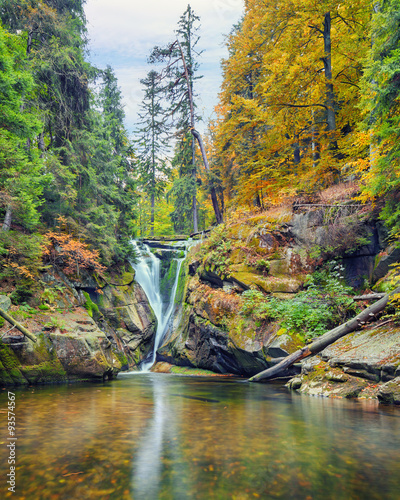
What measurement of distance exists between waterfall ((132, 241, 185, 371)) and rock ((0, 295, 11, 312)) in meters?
8.08

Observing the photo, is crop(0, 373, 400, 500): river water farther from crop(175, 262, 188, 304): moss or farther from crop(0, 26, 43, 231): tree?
crop(175, 262, 188, 304): moss

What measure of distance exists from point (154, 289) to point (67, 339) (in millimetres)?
9657

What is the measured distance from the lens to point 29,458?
334 cm

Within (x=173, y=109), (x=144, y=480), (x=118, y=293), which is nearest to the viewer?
(x=144, y=480)

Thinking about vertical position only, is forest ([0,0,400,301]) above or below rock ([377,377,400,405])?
above

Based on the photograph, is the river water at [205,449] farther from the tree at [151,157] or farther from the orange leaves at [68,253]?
the tree at [151,157]

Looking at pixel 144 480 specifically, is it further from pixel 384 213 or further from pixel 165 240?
pixel 165 240

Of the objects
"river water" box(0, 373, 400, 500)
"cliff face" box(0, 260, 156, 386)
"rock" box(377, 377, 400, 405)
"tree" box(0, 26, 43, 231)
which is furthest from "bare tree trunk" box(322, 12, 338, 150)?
"cliff face" box(0, 260, 156, 386)

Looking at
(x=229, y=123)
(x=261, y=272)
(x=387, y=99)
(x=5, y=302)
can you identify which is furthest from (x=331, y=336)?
(x=229, y=123)

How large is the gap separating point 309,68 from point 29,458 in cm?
1388

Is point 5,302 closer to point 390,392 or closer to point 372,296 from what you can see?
point 390,392

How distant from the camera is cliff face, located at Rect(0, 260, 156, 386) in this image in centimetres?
820

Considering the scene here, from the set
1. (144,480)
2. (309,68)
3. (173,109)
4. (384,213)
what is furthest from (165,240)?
(144,480)

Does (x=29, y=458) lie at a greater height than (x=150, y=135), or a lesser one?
lesser
